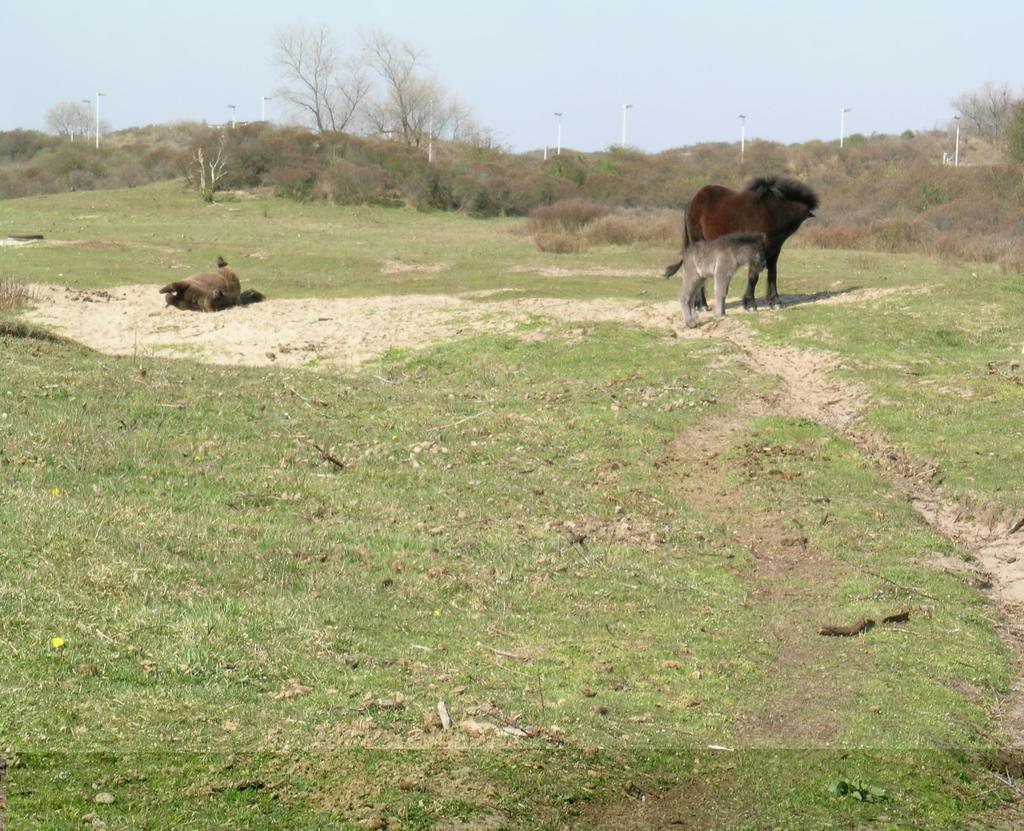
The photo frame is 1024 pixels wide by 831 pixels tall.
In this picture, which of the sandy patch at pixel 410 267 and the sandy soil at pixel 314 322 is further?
the sandy patch at pixel 410 267

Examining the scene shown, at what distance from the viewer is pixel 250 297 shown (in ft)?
78.7

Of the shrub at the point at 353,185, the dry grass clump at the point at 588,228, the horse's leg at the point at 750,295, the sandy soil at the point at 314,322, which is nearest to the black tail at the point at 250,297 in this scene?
the sandy soil at the point at 314,322

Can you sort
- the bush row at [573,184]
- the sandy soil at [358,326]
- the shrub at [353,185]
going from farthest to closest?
the shrub at [353,185]
the bush row at [573,184]
the sandy soil at [358,326]

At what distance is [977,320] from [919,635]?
39.0 feet

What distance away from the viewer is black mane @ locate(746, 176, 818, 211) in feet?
67.4

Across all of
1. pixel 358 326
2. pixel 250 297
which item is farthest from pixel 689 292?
pixel 250 297

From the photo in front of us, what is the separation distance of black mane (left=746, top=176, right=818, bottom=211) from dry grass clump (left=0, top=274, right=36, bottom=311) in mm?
12223

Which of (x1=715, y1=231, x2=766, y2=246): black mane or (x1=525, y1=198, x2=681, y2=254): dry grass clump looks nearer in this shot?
(x1=715, y1=231, x2=766, y2=246): black mane

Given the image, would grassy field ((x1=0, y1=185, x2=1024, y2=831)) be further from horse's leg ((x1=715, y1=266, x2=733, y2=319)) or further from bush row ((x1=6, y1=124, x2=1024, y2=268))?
bush row ((x1=6, y1=124, x2=1024, y2=268))

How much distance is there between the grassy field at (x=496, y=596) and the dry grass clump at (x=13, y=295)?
598 cm

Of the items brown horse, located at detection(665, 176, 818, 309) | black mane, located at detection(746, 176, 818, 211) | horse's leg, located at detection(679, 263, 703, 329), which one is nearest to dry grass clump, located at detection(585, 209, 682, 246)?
brown horse, located at detection(665, 176, 818, 309)

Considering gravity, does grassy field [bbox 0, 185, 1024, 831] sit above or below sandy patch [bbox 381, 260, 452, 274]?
below

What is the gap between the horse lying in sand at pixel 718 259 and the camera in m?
19.4

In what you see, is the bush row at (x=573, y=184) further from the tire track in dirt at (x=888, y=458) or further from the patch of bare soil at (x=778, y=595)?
the patch of bare soil at (x=778, y=595)
